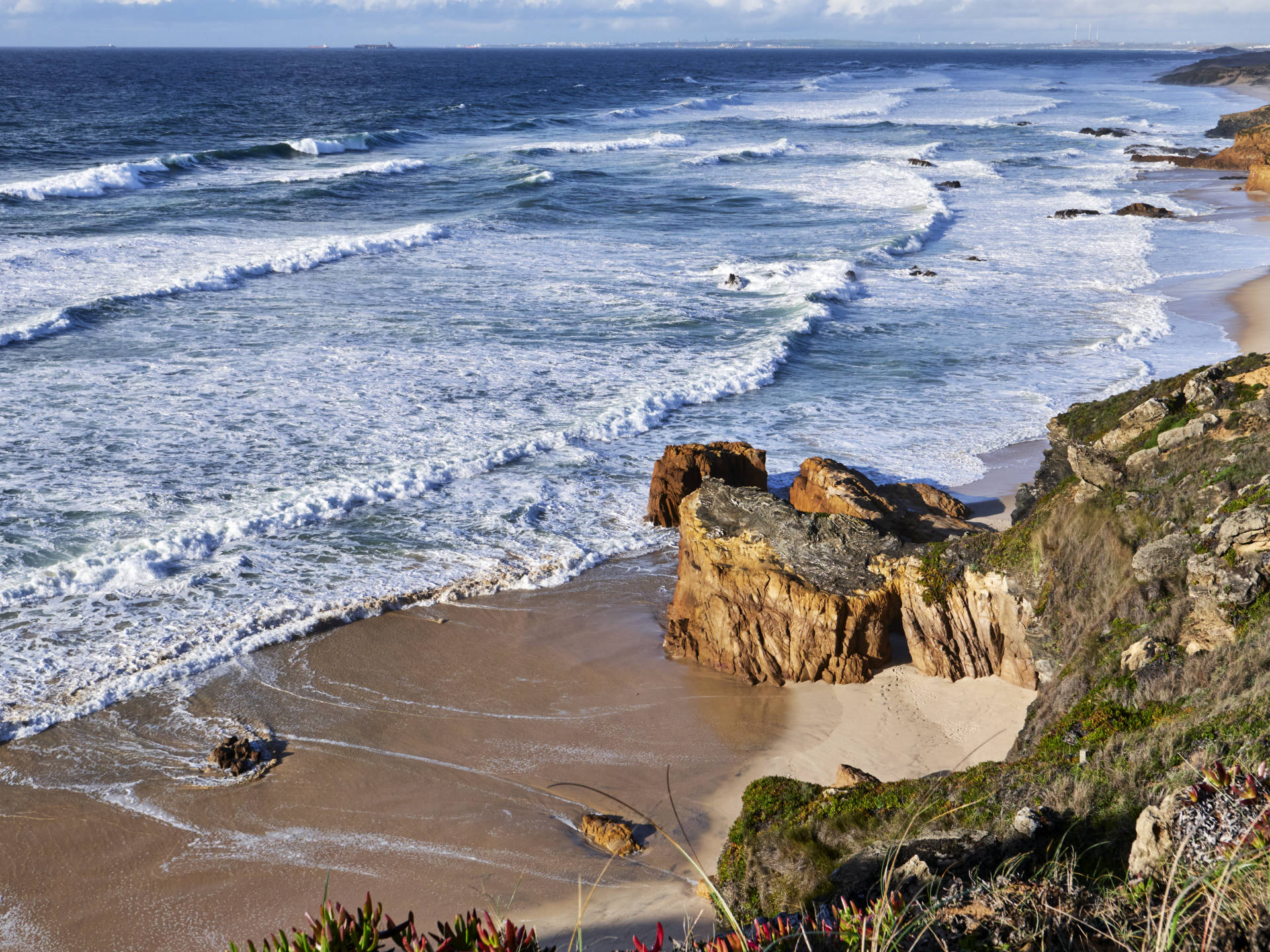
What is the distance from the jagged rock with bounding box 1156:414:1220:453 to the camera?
6992 millimetres

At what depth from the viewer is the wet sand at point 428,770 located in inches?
219

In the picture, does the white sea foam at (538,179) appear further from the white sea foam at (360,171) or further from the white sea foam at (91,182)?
the white sea foam at (91,182)

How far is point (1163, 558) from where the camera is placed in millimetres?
5594

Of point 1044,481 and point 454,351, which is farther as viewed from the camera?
point 454,351

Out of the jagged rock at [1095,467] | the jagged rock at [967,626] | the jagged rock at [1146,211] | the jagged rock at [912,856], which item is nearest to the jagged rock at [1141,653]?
the jagged rock at [967,626]

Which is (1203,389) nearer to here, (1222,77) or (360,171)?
(360,171)

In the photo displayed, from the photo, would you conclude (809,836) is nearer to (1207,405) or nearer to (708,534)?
(708,534)

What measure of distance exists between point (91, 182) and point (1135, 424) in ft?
115

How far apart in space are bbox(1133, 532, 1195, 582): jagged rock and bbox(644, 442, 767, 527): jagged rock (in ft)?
15.3

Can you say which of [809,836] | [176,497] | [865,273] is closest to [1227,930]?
[809,836]

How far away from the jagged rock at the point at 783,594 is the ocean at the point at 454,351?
2168mm

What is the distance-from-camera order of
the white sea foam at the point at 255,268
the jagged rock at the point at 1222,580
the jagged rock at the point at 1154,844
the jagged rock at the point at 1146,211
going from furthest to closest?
the jagged rock at the point at 1146,211 < the white sea foam at the point at 255,268 < the jagged rock at the point at 1222,580 < the jagged rock at the point at 1154,844

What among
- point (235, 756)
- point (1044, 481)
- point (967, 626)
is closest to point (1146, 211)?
point (1044, 481)

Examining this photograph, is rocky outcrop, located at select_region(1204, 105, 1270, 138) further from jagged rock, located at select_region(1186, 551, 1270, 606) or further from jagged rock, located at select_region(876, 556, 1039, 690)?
jagged rock, located at select_region(1186, 551, 1270, 606)
